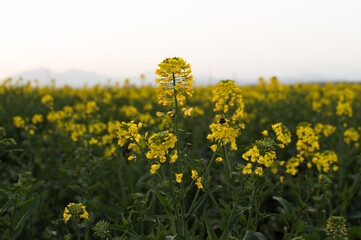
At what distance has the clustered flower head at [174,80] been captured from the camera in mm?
1960

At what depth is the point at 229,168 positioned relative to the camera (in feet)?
7.82

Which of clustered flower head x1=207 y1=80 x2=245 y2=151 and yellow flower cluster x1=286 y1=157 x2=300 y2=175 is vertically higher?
clustered flower head x1=207 y1=80 x2=245 y2=151

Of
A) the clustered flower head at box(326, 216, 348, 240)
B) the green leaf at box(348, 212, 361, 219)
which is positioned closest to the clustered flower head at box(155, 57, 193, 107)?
the clustered flower head at box(326, 216, 348, 240)

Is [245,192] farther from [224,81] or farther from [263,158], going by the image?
[224,81]

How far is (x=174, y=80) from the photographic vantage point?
200 centimetres

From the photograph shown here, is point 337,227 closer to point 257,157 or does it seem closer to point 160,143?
point 257,157

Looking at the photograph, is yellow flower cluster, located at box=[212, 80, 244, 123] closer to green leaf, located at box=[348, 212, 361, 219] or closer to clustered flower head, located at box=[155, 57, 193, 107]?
clustered flower head, located at box=[155, 57, 193, 107]

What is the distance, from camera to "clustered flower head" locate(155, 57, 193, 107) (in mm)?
1960

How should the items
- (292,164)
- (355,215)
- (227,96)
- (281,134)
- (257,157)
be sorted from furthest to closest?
1. (355,215)
2. (292,164)
3. (227,96)
4. (281,134)
5. (257,157)

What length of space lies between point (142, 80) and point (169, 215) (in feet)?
35.7

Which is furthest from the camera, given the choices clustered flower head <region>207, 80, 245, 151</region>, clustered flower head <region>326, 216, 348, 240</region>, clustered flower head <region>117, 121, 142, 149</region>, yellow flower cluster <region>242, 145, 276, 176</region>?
clustered flower head <region>207, 80, 245, 151</region>


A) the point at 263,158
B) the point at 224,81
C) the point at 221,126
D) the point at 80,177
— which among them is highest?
the point at 224,81

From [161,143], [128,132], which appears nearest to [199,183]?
[161,143]

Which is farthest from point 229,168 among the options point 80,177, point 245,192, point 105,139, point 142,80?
point 142,80
